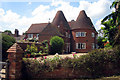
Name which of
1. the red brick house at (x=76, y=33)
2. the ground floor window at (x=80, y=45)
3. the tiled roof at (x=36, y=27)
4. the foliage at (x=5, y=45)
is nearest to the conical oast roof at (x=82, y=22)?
the red brick house at (x=76, y=33)

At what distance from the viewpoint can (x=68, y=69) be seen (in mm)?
8289

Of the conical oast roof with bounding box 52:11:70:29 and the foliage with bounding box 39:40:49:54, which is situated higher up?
the conical oast roof with bounding box 52:11:70:29

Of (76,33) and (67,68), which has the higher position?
(76,33)

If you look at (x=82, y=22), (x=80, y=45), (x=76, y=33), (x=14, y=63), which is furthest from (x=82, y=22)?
(x=14, y=63)

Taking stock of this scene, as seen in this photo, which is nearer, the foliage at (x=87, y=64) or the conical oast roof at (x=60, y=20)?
the foliage at (x=87, y=64)

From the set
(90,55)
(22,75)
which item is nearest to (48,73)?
(22,75)

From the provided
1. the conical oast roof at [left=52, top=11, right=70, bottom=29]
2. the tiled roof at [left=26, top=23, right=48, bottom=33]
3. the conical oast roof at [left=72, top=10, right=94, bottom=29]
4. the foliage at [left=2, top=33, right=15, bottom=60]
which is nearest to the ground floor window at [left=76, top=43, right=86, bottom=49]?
the conical oast roof at [left=72, top=10, right=94, bottom=29]

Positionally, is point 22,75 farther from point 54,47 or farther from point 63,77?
point 54,47

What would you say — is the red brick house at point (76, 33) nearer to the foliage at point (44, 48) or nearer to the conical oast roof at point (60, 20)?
the conical oast roof at point (60, 20)

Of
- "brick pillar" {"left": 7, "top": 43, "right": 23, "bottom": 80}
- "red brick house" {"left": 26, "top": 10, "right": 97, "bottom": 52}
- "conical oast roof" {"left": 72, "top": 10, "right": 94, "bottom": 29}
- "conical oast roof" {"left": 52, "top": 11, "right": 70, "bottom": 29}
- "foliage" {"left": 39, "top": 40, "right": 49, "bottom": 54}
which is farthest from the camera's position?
"conical oast roof" {"left": 52, "top": 11, "right": 70, "bottom": 29}

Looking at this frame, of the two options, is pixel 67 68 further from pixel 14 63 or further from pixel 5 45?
pixel 5 45

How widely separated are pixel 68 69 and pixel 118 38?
4.98m

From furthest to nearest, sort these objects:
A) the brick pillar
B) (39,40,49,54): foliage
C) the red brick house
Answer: the red brick house
(39,40,49,54): foliage
the brick pillar

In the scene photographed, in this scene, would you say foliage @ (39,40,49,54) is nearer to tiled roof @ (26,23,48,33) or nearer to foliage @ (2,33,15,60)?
foliage @ (2,33,15,60)
